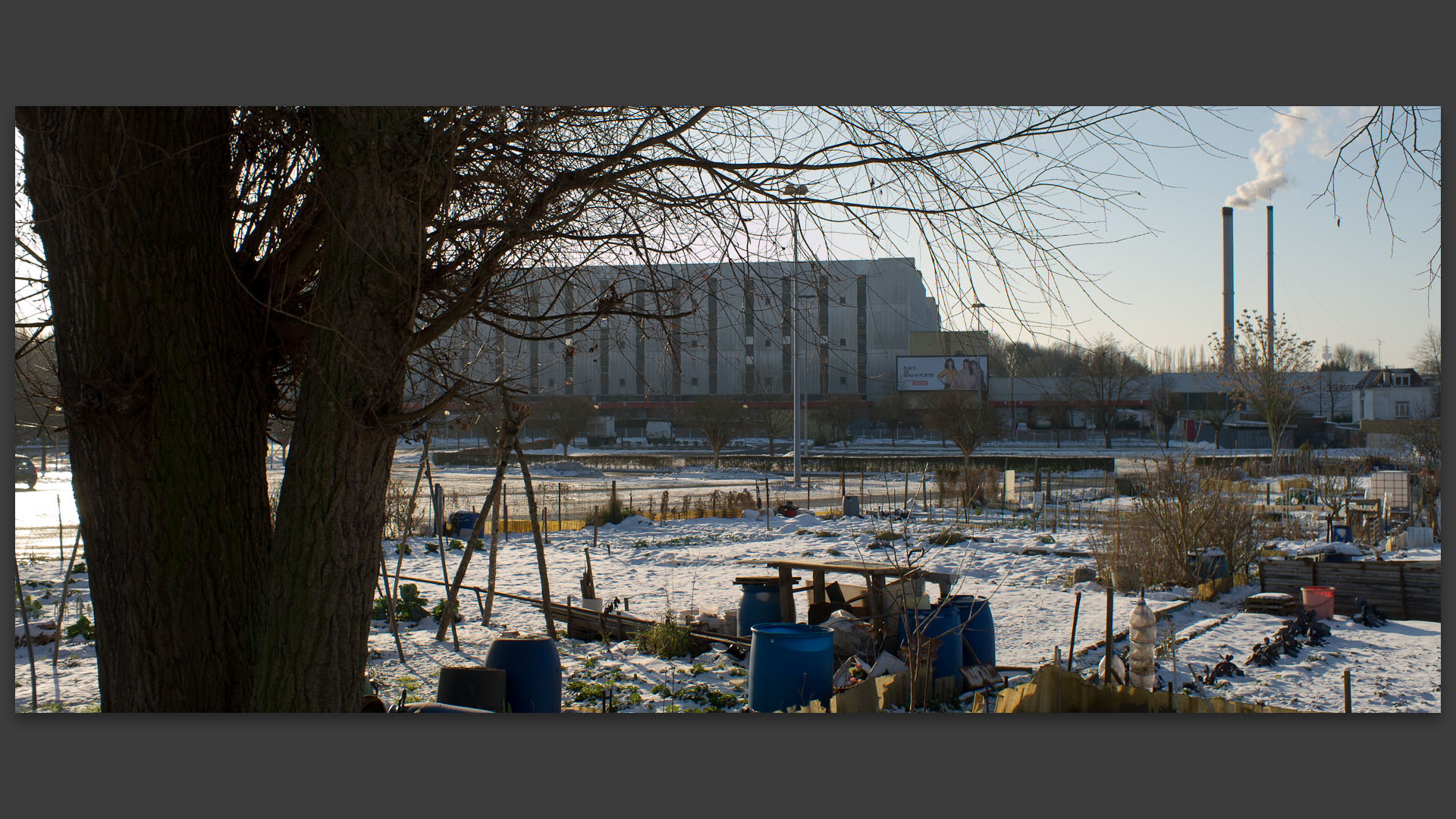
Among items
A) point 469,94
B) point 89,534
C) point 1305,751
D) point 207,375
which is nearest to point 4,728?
point 89,534

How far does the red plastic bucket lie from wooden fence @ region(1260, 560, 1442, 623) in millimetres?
456

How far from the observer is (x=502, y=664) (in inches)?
204

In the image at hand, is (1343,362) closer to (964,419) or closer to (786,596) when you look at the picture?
(964,419)

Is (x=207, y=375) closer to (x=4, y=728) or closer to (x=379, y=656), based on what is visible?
(x=4, y=728)

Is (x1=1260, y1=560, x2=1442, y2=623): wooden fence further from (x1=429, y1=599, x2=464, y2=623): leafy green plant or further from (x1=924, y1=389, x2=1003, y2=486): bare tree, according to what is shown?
(x1=924, y1=389, x2=1003, y2=486): bare tree

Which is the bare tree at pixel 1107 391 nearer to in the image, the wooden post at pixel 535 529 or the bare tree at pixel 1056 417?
the bare tree at pixel 1056 417

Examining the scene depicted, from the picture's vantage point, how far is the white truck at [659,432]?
4697 cm

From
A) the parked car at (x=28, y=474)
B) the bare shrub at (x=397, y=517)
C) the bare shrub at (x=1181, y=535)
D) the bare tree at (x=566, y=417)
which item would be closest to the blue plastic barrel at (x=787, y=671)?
the bare shrub at (x=1181, y=535)

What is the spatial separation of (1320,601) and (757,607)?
5.46m

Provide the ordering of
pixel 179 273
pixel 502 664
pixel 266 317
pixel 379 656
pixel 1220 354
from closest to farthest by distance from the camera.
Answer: pixel 179 273
pixel 266 317
pixel 502 664
pixel 379 656
pixel 1220 354

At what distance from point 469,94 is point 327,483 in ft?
5.48

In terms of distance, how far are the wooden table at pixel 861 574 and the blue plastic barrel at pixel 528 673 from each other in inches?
102

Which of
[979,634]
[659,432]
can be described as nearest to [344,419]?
[979,634]

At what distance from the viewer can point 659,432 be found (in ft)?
157
